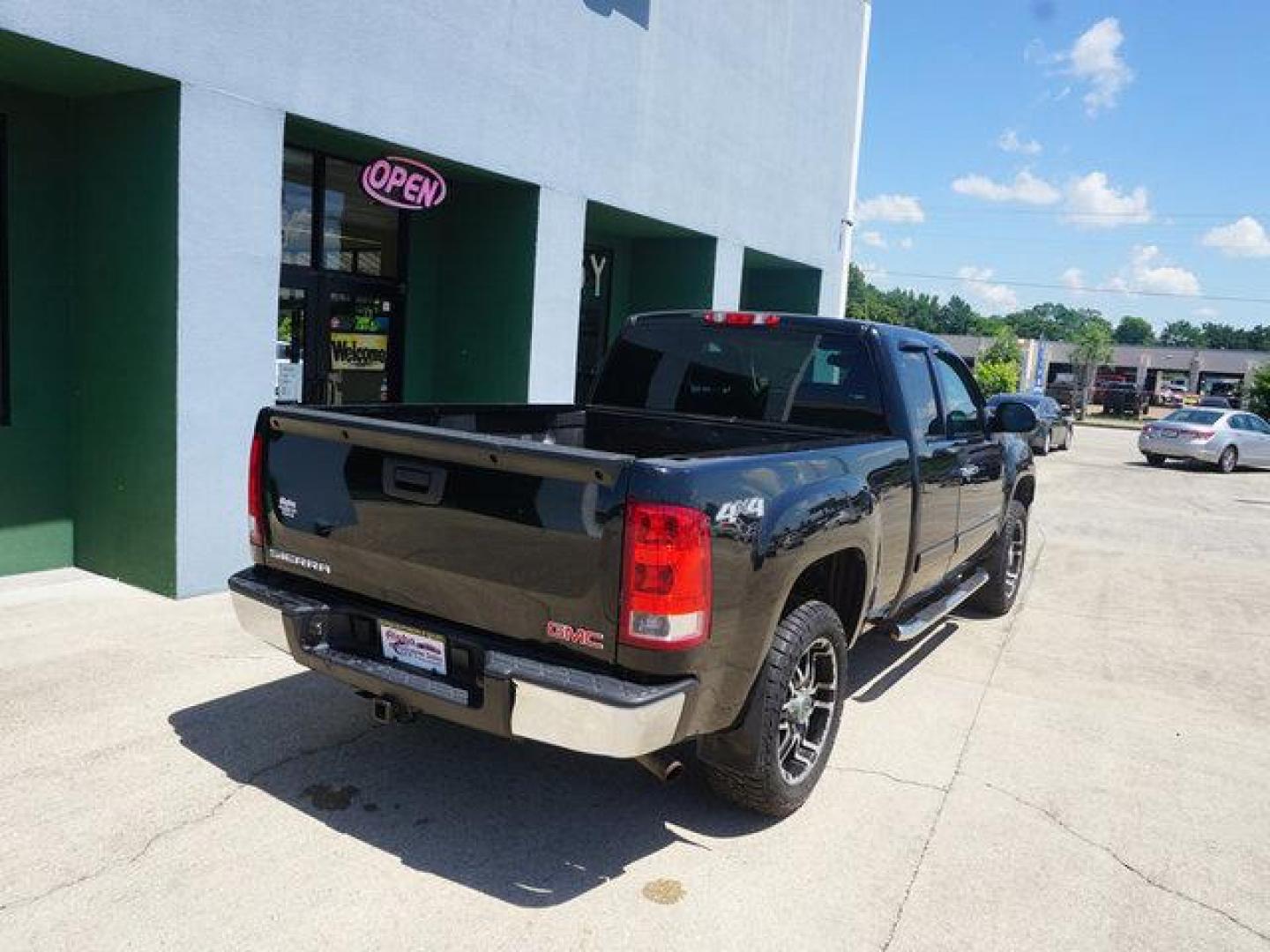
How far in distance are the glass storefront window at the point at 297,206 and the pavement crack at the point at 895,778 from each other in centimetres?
610

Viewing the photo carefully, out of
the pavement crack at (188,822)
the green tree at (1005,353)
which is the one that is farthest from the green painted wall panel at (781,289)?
the green tree at (1005,353)

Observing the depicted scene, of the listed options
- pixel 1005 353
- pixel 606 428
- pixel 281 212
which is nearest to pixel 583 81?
pixel 281 212

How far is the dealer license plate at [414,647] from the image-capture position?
131 inches

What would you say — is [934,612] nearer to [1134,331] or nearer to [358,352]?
[358,352]

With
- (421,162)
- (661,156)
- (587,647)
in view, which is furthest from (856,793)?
(661,156)

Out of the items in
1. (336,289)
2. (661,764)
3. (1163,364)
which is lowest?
(661,764)

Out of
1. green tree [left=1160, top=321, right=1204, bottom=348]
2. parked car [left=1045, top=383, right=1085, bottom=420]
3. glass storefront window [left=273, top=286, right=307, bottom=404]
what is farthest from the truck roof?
green tree [left=1160, top=321, right=1204, bottom=348]

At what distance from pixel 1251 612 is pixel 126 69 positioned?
9.01 metres

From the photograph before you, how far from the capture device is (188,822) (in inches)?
139

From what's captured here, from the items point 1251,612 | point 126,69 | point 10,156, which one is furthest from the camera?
point 1251,612

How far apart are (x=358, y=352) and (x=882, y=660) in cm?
557

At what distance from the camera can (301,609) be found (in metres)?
3.57

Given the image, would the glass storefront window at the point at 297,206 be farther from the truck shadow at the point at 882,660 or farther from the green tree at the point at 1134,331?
the green tree at the point at 1134,331

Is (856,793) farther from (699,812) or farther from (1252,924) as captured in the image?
(1252,924)
